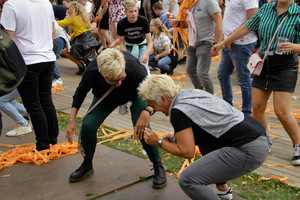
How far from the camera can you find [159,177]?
373 cm

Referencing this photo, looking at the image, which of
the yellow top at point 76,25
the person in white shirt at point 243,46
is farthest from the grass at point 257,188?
the yellow top at point 76,25

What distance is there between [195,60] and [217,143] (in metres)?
3.29

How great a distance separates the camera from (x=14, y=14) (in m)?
3.94

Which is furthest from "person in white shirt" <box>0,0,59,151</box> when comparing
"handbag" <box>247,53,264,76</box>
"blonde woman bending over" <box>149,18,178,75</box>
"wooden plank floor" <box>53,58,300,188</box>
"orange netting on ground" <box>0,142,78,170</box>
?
"blonde woman bending over" <box>149,18,178,75</box>

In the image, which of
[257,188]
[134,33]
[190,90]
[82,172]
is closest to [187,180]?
[190,90]

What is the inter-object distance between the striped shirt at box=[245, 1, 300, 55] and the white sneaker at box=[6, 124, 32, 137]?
137 inches

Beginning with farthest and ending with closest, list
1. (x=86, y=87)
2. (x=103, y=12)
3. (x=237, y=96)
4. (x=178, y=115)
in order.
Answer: (x=103, y=12), (x=237, y=96), (x=86, y=87), (x=178, y=115)

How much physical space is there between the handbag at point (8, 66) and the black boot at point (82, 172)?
122 cm

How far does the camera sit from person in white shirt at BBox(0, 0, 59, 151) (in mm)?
3979

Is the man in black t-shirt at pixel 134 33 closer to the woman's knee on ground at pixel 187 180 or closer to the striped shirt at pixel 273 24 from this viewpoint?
the striped shirt at pixel 273 24

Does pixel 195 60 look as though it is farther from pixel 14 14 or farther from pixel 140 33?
pixel 14 14

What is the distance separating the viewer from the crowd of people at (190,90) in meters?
2.76

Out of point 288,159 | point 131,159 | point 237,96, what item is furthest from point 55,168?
point 237,96

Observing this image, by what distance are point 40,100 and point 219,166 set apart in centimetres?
261
